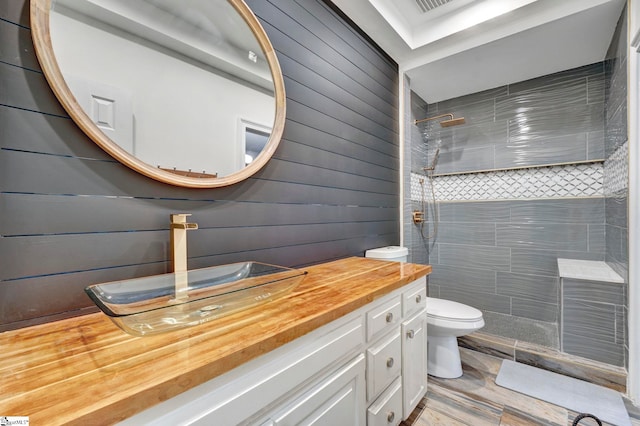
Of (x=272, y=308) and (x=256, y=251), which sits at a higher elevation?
(x=256, y=251)

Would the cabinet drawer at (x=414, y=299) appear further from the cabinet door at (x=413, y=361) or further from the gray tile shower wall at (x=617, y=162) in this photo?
the gray tile shower wall at (x=617, y=162)

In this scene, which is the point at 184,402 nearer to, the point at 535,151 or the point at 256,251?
the point at 256,251

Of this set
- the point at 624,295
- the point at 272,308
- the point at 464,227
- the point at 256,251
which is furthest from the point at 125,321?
the point at 464,227

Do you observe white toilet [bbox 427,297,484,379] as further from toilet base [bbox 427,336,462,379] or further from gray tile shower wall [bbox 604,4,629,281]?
gray tile shower wall [bbox 604,4,629,281]

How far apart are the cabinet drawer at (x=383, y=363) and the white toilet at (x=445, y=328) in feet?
2.30

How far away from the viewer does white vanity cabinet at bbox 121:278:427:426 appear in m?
0.62

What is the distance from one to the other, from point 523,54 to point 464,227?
1.61m

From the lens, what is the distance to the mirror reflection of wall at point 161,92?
0.88m

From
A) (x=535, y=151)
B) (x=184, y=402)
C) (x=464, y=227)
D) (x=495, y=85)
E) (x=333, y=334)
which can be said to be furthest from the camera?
(x=464, y=227)

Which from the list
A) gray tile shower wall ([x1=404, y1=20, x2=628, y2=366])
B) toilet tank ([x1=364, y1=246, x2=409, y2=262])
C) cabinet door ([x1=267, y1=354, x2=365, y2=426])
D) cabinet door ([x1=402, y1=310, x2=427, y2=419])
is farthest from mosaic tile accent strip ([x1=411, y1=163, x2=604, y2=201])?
cabinet door ([x1=267, y1=354, x2=365, y2=426])

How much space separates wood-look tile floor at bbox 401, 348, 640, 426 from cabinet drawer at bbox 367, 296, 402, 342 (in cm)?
74

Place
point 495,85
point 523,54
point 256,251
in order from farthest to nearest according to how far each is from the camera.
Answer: point 495,85 < point 523,54 < point 256,251

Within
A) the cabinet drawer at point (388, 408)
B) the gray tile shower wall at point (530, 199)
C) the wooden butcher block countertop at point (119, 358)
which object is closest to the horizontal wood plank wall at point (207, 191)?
the wooden butcher block countertop at point (119, 358)

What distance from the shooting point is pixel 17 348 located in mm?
664
